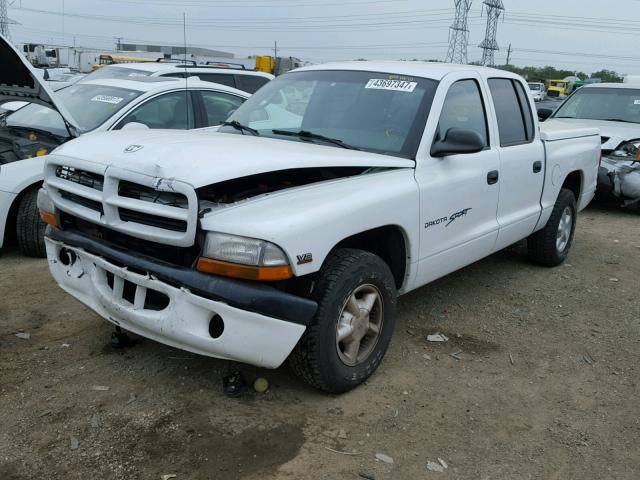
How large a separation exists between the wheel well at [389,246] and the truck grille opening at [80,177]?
140cm

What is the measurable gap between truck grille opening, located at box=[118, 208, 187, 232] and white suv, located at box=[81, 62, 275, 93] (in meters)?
5.74

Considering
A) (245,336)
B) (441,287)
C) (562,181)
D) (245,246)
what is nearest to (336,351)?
(245,336)

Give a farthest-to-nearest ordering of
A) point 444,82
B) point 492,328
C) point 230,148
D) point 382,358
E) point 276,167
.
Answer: point 492,328 → point 444,82 → point 382,358 → point 230,148 → point 276,167

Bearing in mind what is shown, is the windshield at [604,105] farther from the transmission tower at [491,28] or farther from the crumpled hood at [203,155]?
the transmission tower at [491,28]

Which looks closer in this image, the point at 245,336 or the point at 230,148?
the point at 245,336

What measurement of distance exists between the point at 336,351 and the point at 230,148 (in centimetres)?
119

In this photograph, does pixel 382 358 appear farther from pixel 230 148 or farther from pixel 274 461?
pixel 230 148

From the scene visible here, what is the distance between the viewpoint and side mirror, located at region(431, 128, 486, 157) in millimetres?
3812

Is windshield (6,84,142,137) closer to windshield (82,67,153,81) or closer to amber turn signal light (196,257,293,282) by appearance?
windshield (82,67,153,81)

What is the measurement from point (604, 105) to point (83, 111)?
771 cm

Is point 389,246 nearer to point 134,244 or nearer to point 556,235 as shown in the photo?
point 134,244

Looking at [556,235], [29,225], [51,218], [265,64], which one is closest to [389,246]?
[51,218]

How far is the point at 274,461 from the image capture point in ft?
9.48

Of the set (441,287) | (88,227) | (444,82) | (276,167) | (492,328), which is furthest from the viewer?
(441,287)
